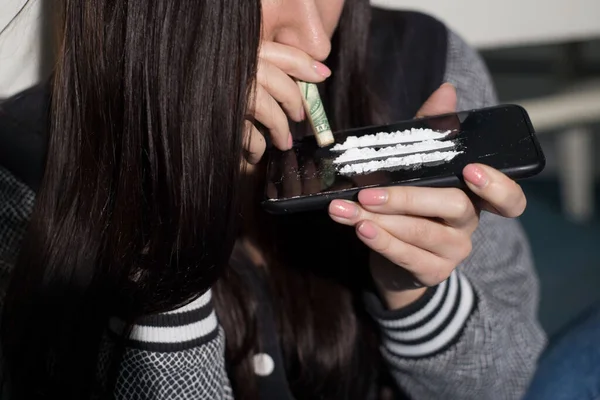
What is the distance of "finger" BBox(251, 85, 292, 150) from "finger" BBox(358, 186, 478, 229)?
Answer: 0.10 meters

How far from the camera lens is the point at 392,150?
51cm

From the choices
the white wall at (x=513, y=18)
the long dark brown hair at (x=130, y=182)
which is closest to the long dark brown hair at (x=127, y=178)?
the long dark brown hair at (x=130, y=182)

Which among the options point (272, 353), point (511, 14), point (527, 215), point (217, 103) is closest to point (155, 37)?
point (217, 103)

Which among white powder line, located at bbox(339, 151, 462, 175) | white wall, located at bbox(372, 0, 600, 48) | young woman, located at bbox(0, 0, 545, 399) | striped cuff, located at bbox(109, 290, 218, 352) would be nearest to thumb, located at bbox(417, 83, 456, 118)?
young woman, located at bbox(0, 0, 545, 399)

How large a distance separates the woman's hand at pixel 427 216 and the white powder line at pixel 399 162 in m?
0.03

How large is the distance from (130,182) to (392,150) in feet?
0.58

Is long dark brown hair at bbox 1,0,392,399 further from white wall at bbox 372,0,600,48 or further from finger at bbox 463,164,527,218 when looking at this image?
white wall at bbox 372,0,600,48

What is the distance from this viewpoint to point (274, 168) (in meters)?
0.53

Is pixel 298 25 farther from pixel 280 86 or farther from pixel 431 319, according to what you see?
pixel 431 319

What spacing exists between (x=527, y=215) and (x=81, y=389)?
1.34 m

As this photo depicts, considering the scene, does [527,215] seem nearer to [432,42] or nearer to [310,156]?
[432,42]

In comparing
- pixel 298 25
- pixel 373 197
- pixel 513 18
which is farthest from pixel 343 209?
pixel 513 18

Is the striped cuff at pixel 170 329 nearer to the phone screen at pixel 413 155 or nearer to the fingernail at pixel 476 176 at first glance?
the phone screen at pixel 413 155

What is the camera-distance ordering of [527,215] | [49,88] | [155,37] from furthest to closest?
[527,215] < [49,88] < [155,37]
